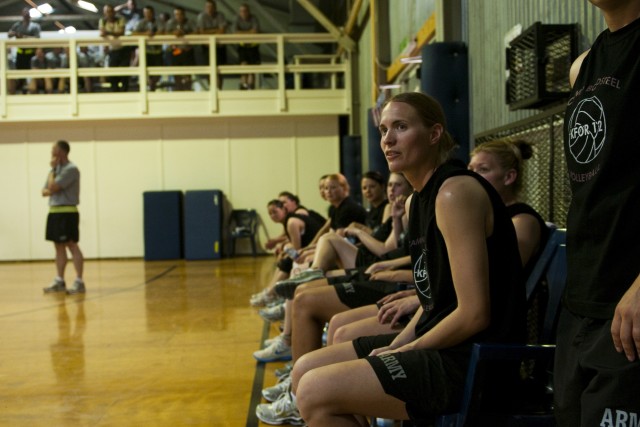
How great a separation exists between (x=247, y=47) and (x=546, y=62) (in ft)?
34.3

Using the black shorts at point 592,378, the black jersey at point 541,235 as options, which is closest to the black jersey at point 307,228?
the black jersey at point 541,235

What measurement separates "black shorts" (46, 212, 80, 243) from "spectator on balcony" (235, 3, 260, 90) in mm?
5929

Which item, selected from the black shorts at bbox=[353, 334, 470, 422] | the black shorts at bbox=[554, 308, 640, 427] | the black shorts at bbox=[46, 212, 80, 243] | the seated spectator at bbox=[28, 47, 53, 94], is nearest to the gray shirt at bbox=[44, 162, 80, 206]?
the black shorts at bbox=[46, 212, 80, 243]

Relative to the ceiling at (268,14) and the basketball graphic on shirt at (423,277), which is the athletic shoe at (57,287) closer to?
the ceiling at (268,14)

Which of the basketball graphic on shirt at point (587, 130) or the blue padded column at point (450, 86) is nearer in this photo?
the basketball graphic on shirt at point (587, 130)

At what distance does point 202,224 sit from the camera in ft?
42.4

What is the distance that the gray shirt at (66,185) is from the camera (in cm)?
785

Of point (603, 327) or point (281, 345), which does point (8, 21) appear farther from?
point (603, 327)

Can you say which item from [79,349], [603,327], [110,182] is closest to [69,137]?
[110,182]

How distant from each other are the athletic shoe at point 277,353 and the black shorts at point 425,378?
256 cm

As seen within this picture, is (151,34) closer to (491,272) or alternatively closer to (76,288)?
(76,288)

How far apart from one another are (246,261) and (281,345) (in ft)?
26.1

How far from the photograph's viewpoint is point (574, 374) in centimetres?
136

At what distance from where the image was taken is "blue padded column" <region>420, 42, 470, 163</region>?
461 centimetres
